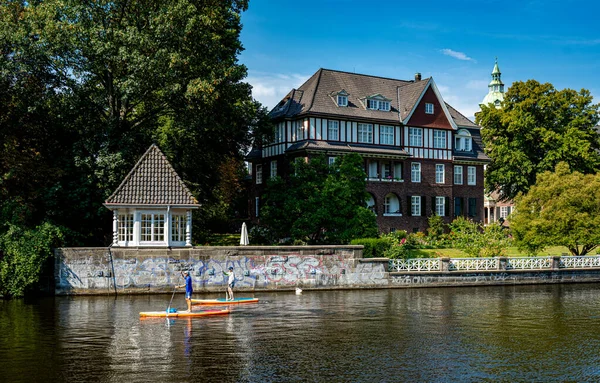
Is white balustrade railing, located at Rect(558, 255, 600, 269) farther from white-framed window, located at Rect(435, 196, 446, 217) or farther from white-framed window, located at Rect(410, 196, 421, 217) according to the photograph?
white-framed window, located at Rect(435, 196, 446, 217)

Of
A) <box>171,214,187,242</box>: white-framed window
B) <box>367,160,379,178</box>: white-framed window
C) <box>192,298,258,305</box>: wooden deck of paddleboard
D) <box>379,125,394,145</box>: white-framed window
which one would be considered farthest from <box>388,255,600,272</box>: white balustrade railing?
<box>379,125,394,145</box>: white-framed window

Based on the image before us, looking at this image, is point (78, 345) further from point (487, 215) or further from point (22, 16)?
point (487, 215)

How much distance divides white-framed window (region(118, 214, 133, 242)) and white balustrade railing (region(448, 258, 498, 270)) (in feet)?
57.6

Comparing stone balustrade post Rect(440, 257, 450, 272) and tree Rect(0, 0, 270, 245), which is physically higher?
tree Rect(0, 0, 270, 245)

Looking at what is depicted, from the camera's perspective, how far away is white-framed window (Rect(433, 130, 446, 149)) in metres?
58.2

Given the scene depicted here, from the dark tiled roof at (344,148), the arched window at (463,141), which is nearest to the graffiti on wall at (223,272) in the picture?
the dark tiled roof at (344,148)

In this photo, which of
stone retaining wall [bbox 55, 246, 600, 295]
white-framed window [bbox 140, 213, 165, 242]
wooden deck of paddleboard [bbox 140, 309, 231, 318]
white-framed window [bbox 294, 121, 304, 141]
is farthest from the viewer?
white-framed window [bbox 294, 121, 304, 141]

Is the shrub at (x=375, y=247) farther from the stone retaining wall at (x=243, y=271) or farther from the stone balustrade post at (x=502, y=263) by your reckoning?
the stone balustrade post at (x=502, y=263)

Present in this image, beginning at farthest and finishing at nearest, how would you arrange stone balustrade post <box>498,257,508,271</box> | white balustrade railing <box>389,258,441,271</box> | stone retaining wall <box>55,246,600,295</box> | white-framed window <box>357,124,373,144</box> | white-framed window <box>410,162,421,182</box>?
white-framed window <box>410,162,421,182</box>, white-framed window <box>357,124,373,144</box>, stone balustrade post <box>498,257,508,271</box>, white balustrade railing <box>389,258,441,271</box>, stone retaining wall <box>55,246,600,295</box>

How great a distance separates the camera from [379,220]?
179 feet

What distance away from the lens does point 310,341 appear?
18938mm

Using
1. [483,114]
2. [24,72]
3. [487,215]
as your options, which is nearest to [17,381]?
[24,72]

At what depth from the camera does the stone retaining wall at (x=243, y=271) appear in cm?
3121

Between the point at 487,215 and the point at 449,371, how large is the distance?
77.6m
